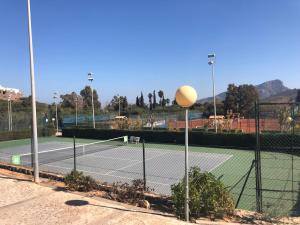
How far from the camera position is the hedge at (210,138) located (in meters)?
22.1

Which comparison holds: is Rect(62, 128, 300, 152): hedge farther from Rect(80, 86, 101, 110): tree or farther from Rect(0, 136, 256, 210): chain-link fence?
Rect(80, 86, 101, 110): tree

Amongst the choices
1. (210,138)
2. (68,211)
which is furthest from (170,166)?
(68,211)

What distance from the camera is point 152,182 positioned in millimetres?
14711

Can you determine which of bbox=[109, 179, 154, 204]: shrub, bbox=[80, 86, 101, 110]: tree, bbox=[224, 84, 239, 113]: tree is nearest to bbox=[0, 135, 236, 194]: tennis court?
bbox=[109, 179, 154, 204]: shrub

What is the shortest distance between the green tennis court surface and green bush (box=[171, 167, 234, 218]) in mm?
2193

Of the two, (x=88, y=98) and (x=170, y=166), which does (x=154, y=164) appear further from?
(x=88, y=98)

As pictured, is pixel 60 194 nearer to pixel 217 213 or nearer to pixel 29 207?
pixel 29 207

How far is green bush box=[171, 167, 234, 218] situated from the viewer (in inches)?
290

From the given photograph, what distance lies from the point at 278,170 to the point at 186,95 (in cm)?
1192

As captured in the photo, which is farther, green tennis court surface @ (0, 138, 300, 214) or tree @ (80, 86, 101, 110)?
tree @ (80, 86, 101, 110)

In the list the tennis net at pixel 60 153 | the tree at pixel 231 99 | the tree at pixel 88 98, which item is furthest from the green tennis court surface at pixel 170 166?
the tree at pixel 88 98

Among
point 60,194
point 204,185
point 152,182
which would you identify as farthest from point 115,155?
point 204,185

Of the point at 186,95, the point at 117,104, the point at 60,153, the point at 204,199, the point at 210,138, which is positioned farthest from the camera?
the point at 117,104

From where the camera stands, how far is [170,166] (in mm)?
18641
